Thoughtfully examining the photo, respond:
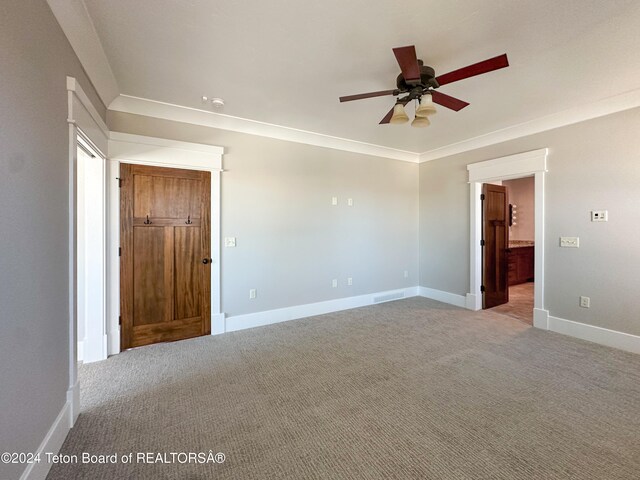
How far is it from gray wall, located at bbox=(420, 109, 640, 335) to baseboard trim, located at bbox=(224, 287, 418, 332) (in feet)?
7.46

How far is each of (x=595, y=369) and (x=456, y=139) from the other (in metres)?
3.41

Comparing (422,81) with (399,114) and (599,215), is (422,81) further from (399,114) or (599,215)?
(599,215)

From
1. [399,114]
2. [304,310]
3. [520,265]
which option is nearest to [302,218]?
[304,310]

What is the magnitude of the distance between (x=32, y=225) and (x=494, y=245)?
5534 millimetres

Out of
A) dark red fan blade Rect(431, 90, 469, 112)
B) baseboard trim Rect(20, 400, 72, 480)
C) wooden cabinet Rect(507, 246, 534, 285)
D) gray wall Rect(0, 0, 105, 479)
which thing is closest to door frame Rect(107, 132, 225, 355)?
A: gray wall Rect(0, 0, 105, 479)

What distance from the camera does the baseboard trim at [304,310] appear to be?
3.66 m

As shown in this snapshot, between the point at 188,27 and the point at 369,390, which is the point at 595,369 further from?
the point at 188,27

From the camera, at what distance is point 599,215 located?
125 inches

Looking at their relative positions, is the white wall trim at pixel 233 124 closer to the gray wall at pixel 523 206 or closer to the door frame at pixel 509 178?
the door frame at pixel 509 178

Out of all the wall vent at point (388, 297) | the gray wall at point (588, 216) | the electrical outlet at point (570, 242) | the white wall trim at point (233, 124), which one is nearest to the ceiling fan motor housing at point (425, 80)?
the white wall trim at point (233, 124)

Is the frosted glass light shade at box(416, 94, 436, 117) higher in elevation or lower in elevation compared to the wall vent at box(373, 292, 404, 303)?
higher

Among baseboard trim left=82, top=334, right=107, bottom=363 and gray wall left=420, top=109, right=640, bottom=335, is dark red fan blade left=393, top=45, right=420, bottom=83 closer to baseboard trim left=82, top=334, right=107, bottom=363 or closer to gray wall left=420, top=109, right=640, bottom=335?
gray wall left=420, top=109, right=640, bottom=335

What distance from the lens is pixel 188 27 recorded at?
195 cm

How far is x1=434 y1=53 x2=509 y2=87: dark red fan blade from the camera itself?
1658 mm
